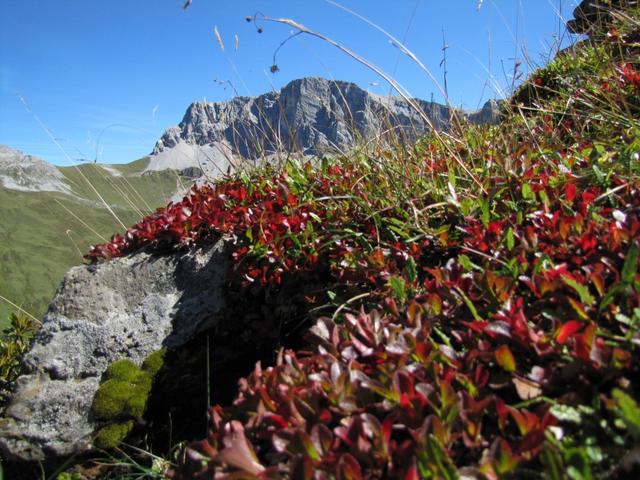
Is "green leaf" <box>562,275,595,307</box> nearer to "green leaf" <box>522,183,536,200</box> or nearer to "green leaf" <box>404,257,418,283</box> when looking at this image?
"green leaf" <box>404,257,418,283</box>

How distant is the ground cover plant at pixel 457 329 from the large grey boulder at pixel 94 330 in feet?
1.68

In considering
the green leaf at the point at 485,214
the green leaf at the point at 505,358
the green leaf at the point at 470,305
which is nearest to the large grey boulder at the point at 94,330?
the green leaf at the point at 485,214

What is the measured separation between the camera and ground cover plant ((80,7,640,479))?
4.66 feet

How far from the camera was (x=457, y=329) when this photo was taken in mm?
2131

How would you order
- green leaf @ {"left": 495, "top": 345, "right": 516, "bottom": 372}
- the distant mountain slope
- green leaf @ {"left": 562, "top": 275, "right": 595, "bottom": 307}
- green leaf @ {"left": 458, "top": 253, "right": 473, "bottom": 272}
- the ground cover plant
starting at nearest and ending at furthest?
the ground cover plant, green leaf @ {"left": 495, "top": 345, "right": 516, "bottom": 372}, green leaf @ {"left": 562, "top": 275, "right": 595, "bottom": 307}, green leaf @ {"left": 458, "top": 253, "right": 473, "bottom": 272}, the distant mountain slope

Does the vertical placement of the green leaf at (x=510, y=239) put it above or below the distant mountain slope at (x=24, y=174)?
below

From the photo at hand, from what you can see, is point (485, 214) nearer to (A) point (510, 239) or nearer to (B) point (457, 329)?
(A) point (510, 239)

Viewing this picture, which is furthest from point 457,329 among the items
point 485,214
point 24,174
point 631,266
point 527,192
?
point 24,174

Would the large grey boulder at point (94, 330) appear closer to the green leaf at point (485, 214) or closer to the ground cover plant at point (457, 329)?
the ground cover plant at point (457, 329)

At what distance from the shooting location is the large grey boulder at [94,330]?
3.65 meters

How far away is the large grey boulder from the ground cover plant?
0.51 metres

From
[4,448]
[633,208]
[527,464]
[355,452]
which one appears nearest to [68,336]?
[4,448]

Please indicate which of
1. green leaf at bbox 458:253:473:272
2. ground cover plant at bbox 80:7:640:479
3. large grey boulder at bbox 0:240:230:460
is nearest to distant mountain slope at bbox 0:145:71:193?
large grey boulder at bbox 0:240:230:460

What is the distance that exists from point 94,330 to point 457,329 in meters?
3.27
